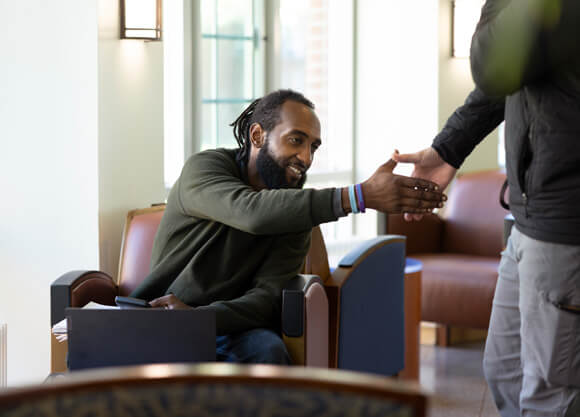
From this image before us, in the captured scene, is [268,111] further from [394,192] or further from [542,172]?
[542,172]

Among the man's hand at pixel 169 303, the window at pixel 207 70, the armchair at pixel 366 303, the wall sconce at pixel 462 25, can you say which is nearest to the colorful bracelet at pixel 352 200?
the man's hand at pixel 169 303

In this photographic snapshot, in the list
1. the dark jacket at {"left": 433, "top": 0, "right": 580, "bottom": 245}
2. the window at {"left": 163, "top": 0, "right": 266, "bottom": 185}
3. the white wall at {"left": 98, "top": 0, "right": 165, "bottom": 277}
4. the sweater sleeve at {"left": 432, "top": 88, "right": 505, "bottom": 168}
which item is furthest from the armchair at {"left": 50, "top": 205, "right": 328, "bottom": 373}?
the window at {"left": 163, "top": 0, "right": 266, "bottom": 185}

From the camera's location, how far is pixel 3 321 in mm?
3176

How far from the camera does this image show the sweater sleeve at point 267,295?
2.28 m

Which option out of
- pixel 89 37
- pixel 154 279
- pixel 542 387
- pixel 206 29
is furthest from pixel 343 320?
pixel 206 29

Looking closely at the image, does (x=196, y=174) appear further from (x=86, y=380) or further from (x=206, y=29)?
(x=206, y=29)

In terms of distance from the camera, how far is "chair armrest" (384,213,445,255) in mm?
4539

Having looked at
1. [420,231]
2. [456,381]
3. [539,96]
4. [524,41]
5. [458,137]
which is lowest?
[456,381]

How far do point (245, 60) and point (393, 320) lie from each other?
1843 mm

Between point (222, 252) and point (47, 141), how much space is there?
1012 millimetres

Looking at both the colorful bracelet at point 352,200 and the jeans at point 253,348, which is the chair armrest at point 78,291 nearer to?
the jeans at point 253,348

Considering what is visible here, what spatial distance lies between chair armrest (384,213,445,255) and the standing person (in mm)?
2583

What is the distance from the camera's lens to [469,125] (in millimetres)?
2275

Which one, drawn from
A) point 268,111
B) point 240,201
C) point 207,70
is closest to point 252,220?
point 240,201
